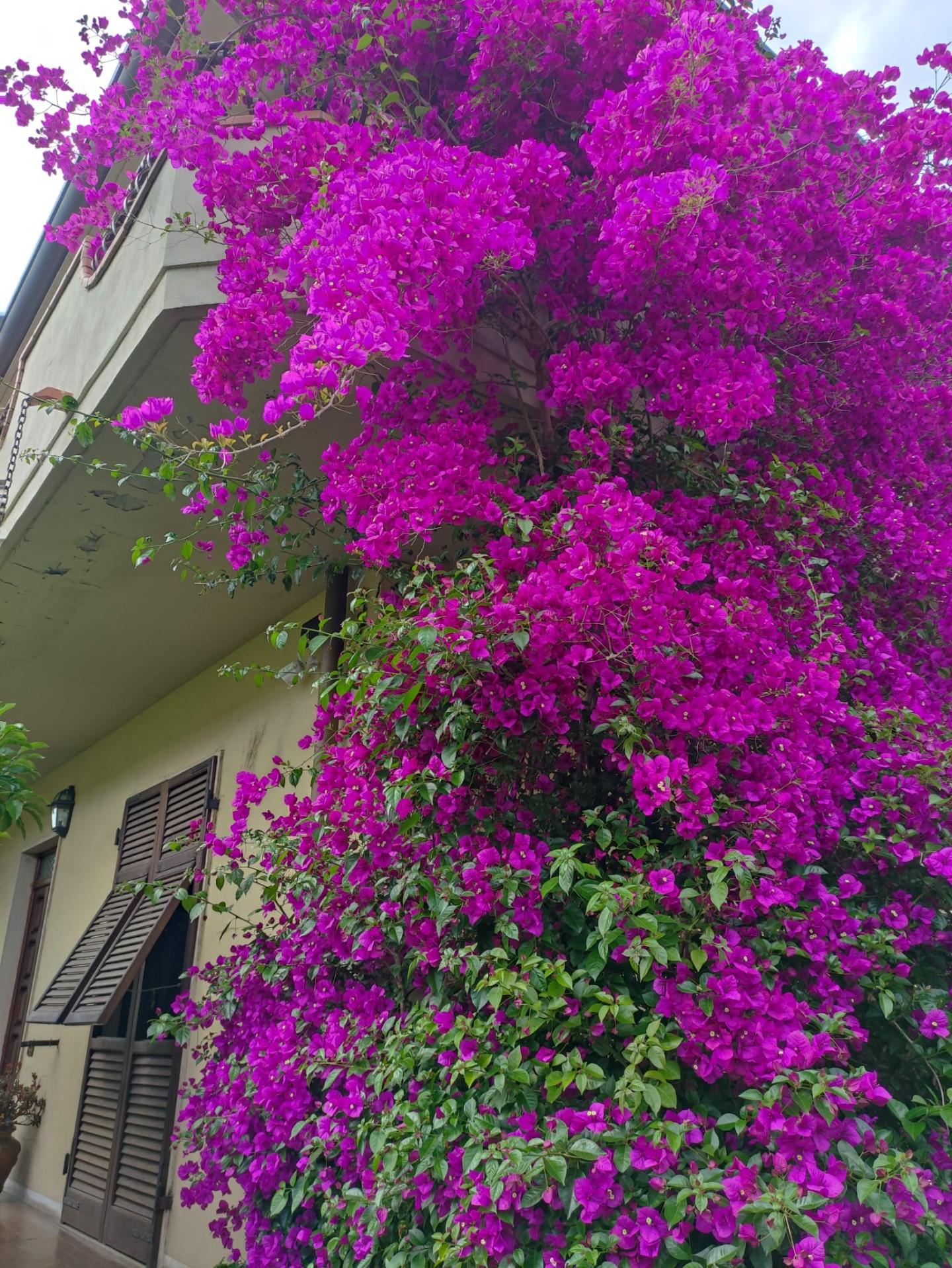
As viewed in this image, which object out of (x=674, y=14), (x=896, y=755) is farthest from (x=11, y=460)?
(x=896, y=755)

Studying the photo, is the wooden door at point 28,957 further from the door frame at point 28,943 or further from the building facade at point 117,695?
the building facade at point 117,695

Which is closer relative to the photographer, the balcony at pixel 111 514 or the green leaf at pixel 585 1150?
the green leaf at pixel 585 1150

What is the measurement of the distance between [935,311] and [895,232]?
1.03 ft

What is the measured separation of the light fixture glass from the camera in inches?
283

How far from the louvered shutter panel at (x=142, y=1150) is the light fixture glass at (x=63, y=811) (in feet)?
8.96

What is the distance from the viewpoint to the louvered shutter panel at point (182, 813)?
4.87m

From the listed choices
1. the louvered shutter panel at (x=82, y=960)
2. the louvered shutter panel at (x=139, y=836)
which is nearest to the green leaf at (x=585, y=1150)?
the louvered shutter panel at (x=82, y=960)

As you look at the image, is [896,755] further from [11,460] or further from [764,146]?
[11,460]

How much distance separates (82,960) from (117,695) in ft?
5.52

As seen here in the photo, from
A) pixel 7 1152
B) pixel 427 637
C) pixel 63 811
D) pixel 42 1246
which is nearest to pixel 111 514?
pixel 427 637

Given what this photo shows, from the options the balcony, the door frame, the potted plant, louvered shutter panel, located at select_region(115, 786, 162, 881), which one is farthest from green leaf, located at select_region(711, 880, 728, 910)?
the door frame

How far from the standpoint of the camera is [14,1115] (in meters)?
6.27

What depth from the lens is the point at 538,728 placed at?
2059 millimetres

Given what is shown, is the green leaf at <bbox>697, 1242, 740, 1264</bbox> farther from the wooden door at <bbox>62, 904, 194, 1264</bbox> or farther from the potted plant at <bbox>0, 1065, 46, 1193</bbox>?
the potted plant at <bbox>0, 1065, 46, 1193</bbox>
